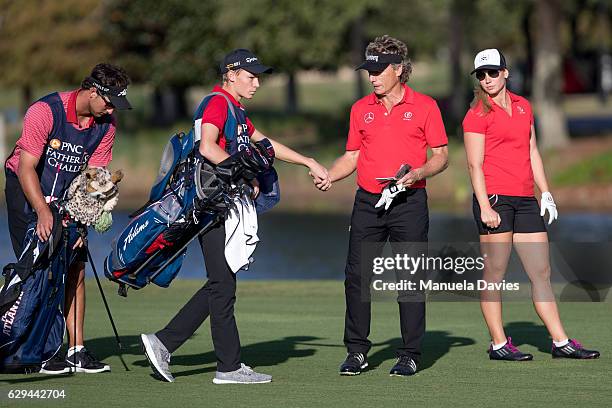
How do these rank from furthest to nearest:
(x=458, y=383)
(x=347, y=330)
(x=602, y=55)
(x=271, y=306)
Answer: (x=602, y=55) → (x=271, y=306) → (x=347, y=330) → (x=458, y=383)

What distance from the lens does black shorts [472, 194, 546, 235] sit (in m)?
9.05

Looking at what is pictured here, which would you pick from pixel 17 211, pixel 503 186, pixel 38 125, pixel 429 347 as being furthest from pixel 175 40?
pixel 38 125

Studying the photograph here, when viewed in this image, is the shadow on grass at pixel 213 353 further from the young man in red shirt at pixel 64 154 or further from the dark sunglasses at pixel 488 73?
the dark sunglasses at pixel 488 73

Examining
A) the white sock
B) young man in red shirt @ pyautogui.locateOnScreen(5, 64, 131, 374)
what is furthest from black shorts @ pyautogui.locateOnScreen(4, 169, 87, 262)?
the white sock

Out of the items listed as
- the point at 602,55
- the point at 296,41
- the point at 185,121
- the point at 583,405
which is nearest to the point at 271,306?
the point at 583,405

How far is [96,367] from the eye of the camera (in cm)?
866

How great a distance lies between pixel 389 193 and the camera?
8.45 m

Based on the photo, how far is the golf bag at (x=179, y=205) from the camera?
804cm

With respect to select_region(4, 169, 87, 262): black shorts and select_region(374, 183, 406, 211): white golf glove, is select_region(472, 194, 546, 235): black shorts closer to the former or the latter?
select_region(374, 183, 406, 211): white golf glove

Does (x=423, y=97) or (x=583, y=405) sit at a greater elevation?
(x=423, y=97)

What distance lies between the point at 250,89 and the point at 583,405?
2.71m

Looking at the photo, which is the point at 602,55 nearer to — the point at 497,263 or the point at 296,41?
the point at 296,41

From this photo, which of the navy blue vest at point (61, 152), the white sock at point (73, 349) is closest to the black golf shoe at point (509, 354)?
the white sock at point (73, 349)

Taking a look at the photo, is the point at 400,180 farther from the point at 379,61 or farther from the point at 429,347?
the point at 429,347
